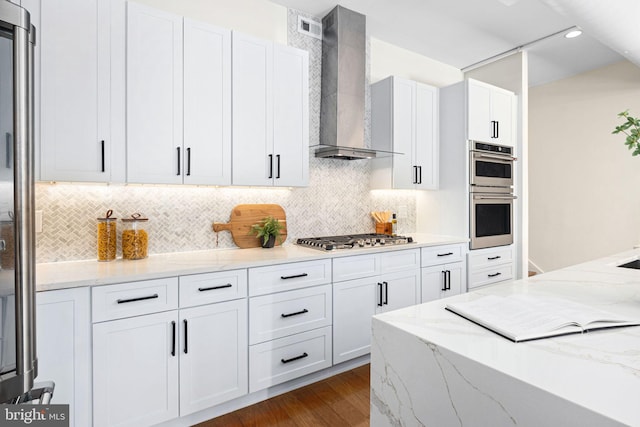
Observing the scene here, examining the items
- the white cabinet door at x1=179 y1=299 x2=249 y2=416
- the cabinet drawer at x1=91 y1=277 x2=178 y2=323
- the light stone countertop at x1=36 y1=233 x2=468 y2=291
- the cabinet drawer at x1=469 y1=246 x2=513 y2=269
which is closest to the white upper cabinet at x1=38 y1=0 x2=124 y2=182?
the light stone countertop at x1=36 y1=233 x2=468 y2=291

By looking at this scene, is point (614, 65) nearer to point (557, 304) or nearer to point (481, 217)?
point (481, 217)

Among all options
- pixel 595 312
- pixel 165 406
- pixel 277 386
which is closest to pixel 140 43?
pixel 165 406

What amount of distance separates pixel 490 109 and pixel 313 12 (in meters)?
2.01

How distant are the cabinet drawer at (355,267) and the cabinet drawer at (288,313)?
0.44 feet

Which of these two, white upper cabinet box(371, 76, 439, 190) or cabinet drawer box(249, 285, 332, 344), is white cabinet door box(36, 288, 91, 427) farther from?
white upper cabinet box(371, 76, 439, 190)

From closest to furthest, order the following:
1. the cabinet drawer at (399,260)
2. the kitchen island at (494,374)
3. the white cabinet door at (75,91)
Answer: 1. the kitchen island at (494,374)
2. the white cabinet door at (75,91)
3. the cabinet drawer at (399,260)

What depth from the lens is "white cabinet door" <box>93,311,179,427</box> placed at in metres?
1.67

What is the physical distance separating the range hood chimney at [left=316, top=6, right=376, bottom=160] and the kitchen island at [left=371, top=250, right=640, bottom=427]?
2011 millimetres

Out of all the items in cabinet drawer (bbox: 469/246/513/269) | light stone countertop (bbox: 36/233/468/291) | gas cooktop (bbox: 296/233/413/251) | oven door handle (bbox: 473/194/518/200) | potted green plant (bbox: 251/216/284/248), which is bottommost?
cabinet drawer (bbox: 469/246/513/269)

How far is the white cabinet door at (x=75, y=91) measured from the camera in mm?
1775

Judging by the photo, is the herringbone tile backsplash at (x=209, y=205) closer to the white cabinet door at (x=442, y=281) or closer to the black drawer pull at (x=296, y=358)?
the white cabinet door at (x=442, y=281)

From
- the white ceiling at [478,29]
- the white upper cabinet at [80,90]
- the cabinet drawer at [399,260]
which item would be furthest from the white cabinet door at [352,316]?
the white ceiling at [478,29]

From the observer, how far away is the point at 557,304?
1.12 meters

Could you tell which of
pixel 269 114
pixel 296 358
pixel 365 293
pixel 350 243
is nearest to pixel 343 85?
pixel 269 114
